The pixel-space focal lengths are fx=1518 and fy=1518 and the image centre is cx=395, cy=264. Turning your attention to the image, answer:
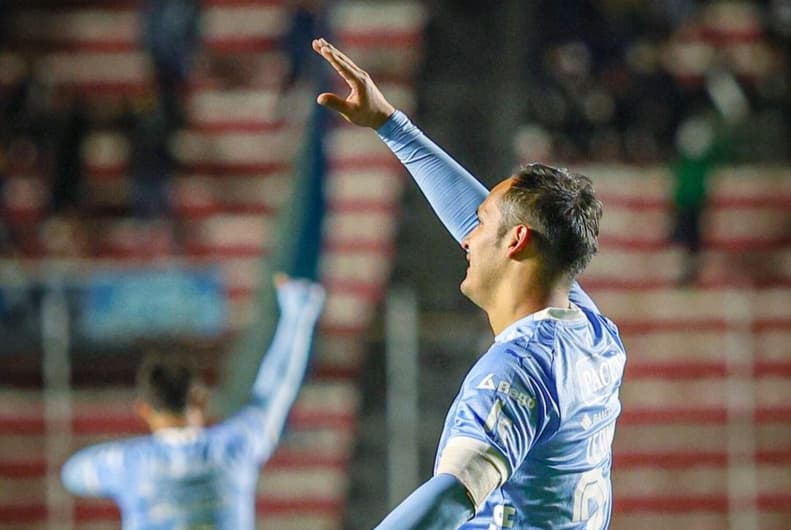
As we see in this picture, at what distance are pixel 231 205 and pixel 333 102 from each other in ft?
26.8

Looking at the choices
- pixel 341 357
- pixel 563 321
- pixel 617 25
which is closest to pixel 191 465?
pixel 563 321

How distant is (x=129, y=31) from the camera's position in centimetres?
1126

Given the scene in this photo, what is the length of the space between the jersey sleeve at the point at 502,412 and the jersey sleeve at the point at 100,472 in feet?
7.65

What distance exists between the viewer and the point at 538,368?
2.36 m

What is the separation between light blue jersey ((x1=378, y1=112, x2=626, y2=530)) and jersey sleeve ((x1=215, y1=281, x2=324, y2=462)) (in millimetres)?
2053

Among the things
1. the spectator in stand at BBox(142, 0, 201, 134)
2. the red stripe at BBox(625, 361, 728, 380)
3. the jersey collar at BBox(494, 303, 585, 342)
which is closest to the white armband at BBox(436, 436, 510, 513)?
the jersey collar at BBox(494, 303, 585, 342)

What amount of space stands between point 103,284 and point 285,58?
97.3 inches

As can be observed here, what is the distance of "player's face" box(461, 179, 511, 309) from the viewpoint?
255cm

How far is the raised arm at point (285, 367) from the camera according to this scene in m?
4.64

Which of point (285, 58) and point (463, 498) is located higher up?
point (285, 58)

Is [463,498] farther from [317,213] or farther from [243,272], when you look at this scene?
[243,272]

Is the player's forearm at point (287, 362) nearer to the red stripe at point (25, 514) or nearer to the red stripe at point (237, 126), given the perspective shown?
the red stripe at point (25, 514)

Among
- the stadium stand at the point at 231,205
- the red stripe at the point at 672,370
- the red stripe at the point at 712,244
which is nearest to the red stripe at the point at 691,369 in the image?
the red stripe at the point at 672,370

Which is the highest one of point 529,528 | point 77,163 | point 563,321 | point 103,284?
point 77,163
